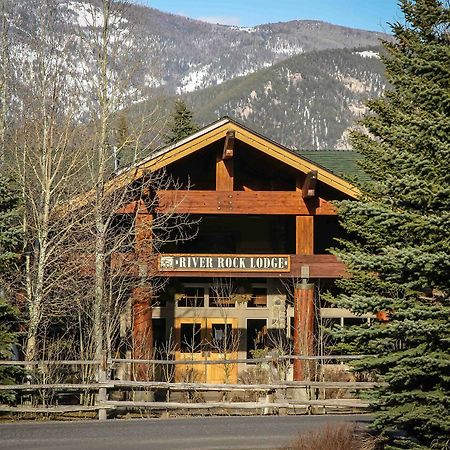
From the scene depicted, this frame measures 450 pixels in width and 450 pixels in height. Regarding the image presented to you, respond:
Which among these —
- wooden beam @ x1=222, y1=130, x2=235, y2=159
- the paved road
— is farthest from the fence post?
wooden beam @ x1=222, y1=130, x2=235, y2=159

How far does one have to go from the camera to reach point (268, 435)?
62.0 feet

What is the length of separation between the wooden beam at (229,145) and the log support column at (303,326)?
4.51m

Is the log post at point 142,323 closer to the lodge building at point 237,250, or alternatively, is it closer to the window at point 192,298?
the lodge building at point 237,250

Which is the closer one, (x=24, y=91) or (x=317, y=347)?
(x=317, y=347)

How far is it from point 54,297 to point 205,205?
17.5 feet

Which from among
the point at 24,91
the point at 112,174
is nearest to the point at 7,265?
the point at 112,174

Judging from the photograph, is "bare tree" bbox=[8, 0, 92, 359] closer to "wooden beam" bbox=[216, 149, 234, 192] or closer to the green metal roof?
"wooden beam" bbox=[216, 149, 234, 192]

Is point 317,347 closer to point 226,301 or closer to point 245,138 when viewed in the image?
point 226,301

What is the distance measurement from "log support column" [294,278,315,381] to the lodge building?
3 centimetres

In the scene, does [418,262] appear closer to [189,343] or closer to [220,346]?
[220,346]

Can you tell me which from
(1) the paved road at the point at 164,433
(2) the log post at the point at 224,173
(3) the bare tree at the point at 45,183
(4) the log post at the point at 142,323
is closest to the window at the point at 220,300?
(4) the log post at the point at 142,323

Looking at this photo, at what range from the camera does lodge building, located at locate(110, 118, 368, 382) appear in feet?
82.8

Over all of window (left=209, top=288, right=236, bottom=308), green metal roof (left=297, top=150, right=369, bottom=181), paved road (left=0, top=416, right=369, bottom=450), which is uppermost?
green metal roof (left=297, top=150, right=369, bottom=181)

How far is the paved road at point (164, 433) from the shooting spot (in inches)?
697
